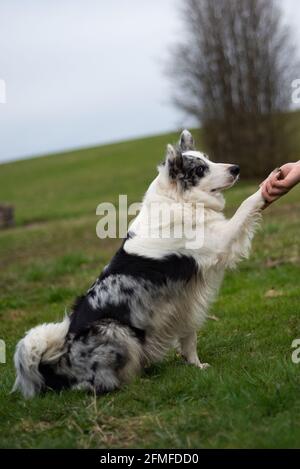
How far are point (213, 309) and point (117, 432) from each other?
4.22m

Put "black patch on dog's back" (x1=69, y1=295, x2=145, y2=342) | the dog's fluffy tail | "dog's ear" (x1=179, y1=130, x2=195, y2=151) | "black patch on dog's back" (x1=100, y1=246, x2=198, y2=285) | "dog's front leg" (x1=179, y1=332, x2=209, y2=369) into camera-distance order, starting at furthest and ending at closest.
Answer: "dog's ear" (x1=179, y1=130, x2=195, y2=151), "dog's front leg" (x1=179, y1=332, x2=209, y2=369), "black patch on dog's back" (x1=100, y1=246, x2=198, y2=285), "black patch on dog's back" (x1=69, y1=295, x2=145, y2=342), the dog's fluffy tail

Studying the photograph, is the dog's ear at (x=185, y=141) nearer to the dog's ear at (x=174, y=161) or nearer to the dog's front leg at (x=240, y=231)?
the dog's ear at (x=174, y=161)

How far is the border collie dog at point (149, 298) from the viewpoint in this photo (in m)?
6.29

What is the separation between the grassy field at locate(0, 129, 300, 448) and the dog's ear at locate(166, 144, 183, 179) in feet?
6.52

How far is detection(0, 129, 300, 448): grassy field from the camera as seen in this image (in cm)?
493

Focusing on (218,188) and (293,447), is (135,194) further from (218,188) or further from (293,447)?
(293,447)

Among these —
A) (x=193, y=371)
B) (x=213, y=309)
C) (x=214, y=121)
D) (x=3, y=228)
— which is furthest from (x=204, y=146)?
(x=193, y=371)

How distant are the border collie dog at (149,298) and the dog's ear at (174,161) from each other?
0.01 m

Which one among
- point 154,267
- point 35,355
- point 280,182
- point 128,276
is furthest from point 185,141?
point 35,355

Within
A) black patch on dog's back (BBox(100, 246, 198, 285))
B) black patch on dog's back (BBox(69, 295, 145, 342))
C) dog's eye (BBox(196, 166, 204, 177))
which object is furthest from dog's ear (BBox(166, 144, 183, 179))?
black patch on dog's back (BBox(69, 295, 145, 342))

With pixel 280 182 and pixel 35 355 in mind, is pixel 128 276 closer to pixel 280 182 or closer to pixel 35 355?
pixel 35 355

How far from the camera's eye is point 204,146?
33781 mm

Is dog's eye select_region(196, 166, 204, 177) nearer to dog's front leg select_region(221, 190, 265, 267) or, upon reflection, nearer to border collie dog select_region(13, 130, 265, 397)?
border collie dog select_region(13, 130, 265, 397)

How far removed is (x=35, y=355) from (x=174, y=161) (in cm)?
240
